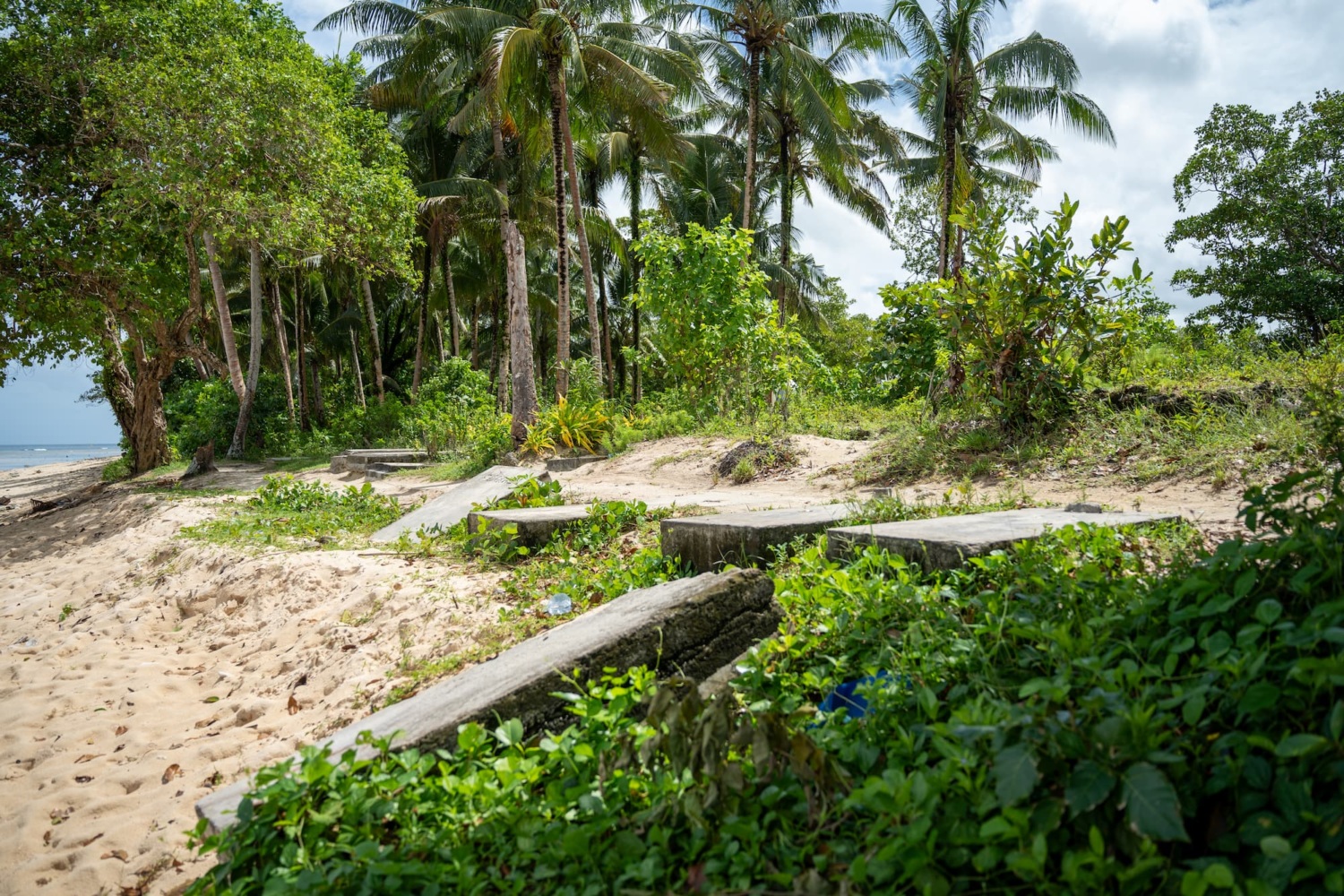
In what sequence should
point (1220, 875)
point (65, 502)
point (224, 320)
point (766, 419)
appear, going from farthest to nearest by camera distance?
point (224, 320) → point (65, 502) → point (766, 419) → point (1220, 875)

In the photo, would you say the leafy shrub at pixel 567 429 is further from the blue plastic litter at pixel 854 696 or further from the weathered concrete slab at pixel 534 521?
the blue plastic litter at pixel 854 696

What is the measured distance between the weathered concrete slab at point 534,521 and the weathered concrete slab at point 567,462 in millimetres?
4669

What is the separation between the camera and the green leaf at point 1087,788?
1.24 m

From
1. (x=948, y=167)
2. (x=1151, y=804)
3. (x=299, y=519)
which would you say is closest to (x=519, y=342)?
(x=299, y=519)

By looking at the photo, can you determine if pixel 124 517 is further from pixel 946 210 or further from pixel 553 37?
pixel 946 210

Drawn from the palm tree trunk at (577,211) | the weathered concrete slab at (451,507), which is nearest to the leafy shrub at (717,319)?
the palm tree trunk at (577,211)

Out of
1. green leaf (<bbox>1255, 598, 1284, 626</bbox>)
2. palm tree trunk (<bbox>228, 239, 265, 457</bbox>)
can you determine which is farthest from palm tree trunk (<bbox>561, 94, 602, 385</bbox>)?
green leaf (<bbox>1255, 598, 1284, 626</bbox>)

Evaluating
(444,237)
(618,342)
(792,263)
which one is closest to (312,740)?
(444,237)

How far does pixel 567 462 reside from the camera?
32.5 ft

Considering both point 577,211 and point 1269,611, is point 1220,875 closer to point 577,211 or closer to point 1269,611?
point 1269,611

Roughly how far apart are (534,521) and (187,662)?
210 centimetres

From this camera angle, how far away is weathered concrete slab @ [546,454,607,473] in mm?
9760

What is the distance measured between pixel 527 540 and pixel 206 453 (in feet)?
36.0

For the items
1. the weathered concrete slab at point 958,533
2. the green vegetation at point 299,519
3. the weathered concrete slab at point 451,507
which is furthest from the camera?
the green vegetation at point 299,519
